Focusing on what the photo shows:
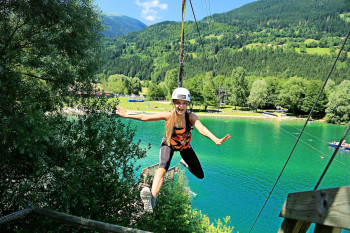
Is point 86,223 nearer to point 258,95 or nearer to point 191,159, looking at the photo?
point 191,159

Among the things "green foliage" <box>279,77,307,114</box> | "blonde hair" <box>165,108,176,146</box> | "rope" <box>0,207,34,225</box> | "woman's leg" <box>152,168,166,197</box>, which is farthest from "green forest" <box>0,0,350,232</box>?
"green foliage" <box>279,77,307,114</box>

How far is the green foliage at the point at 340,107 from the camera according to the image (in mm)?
A: 54625

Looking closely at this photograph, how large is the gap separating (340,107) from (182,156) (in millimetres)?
62876

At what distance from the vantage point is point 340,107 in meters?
55.5

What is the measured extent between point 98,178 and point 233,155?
26837mm

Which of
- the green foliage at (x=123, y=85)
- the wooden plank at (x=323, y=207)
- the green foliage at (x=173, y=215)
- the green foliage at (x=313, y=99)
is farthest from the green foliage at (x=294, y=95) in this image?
the wooden plank at (x=323, y=207)

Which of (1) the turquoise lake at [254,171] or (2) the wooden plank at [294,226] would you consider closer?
(2) the wooden plank at [294,226]

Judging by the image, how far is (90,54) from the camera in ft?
28.8

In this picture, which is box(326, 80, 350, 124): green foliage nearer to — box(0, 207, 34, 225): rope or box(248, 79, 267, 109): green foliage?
box(248, 79, 267, 109): green foliage

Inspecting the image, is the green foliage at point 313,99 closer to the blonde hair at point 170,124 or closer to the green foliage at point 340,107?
the green foliage at point 340,107

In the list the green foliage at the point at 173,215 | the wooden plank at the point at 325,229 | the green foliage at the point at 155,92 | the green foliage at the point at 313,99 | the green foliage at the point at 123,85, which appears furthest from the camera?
the green foliage at the point at 123,85

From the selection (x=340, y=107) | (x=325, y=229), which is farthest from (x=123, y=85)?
(x=325, y=229)

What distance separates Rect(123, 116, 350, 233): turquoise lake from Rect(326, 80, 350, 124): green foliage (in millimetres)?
10424

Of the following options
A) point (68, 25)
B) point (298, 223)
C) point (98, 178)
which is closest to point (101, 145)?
point (98, 178)
